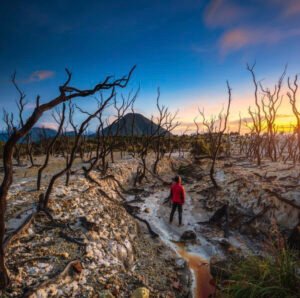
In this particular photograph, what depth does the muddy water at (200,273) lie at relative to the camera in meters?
6.63

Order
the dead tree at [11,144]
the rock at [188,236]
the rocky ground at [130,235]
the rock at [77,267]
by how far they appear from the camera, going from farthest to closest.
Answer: the rock at [188,236], the rock at [77,267], the rocky ground at [130,235], the dead tree at [11,144]

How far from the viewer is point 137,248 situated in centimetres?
827

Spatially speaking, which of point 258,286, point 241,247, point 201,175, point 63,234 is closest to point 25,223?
point 63,234

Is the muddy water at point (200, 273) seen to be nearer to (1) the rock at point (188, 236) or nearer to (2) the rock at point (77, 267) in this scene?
(1) the rock at point (188, 236)

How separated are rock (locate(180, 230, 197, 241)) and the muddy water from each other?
0.44 metres

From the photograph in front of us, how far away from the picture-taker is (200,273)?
295 inches

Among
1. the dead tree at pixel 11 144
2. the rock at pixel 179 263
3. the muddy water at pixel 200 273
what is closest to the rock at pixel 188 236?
the muddy water at pixel 200 273

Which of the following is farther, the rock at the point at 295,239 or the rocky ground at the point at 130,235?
the rock at the point at 295,239

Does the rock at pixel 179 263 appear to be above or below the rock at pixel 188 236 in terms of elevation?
below

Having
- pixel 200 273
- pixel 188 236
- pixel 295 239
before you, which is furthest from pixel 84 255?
pixel 295 239

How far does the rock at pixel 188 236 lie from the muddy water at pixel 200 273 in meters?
0.44

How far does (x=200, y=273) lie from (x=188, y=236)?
2304mm

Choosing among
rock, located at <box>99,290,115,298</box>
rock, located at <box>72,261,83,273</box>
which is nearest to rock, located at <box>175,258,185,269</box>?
rock, located at <box>99,290,115,298</box>

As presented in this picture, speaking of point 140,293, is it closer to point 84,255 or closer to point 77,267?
point 77,267
